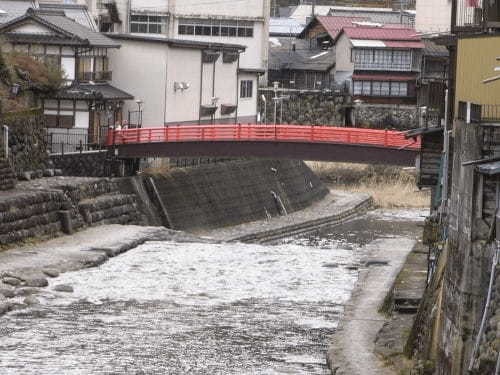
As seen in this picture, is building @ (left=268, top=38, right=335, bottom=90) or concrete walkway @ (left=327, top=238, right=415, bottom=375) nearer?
concrete walkway @ (left=327, top=238, right=415, bottom=375)

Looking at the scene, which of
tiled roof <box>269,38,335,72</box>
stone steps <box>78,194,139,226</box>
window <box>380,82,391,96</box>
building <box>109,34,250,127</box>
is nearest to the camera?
stone steps <box>78,194,139,226</box>

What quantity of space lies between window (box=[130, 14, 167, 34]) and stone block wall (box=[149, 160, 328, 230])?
14624 millimetres

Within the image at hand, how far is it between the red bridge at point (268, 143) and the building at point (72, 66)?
7.55ft

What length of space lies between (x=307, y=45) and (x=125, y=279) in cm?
5781

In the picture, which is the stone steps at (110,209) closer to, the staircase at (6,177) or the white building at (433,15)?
the staircase at (6,177)

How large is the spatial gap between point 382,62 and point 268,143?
3206 centimetres

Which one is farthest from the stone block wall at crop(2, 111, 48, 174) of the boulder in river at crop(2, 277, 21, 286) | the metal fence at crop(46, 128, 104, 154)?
the boulder in river at crop(2, 277, 21, 286)

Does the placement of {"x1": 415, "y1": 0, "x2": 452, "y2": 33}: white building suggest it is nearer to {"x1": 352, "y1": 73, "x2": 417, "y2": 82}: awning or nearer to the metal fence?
{"x1": 352, "y1": 73, "x2": 417, "y2": 82}: awning

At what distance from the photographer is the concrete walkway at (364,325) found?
2247cm

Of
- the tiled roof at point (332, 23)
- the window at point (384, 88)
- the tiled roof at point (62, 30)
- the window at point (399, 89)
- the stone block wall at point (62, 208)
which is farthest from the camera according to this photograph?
the tiled roof at point (332, 23)

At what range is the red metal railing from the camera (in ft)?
154

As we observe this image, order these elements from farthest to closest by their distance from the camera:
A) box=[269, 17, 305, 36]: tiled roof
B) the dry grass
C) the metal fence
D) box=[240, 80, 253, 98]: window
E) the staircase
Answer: box=[269, 17, 305, 36]: tiled roof → box=[240, 80, 253, 98]: window → the dry grass → the metal fence → the staircase

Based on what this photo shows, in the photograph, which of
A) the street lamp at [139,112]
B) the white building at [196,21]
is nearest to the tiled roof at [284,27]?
the white building at [196,21]

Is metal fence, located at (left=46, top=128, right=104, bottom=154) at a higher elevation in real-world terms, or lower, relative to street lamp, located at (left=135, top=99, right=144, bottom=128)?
lower
